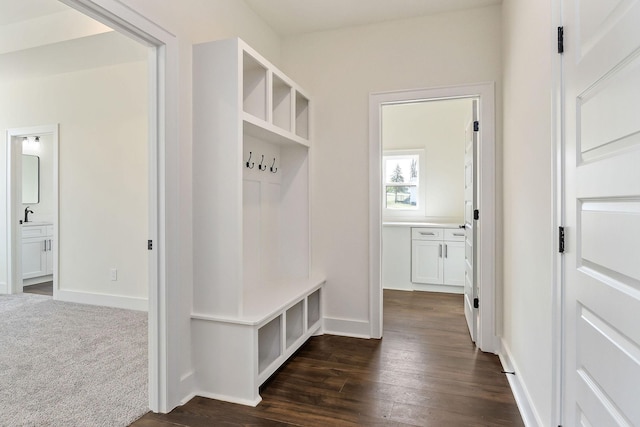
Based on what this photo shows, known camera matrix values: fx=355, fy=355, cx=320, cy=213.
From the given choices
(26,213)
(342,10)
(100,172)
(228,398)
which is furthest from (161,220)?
(26,213)

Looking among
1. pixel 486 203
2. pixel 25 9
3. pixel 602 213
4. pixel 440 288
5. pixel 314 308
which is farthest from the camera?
pixel 440 288

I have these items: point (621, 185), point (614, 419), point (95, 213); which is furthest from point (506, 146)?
point (95, 213)

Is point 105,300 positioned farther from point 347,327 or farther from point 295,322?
point 347,327

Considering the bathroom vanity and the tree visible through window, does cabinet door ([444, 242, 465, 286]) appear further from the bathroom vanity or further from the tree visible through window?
the tree visible through window

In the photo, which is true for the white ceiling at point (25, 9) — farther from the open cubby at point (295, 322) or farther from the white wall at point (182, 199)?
the open cubby at point (295, 322)

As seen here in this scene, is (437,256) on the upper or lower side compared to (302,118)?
lower

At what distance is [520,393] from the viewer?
80.5 inches

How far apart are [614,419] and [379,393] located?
1.37 metres

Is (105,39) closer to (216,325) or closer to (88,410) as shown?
(216,325)

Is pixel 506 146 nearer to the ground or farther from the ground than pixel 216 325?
farther from the ground

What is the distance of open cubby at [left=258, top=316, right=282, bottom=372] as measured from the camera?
245cm

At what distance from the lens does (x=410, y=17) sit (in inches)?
117

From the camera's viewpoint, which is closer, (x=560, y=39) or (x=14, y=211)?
(x=560, y=39)

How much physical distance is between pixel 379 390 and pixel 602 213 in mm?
1637
